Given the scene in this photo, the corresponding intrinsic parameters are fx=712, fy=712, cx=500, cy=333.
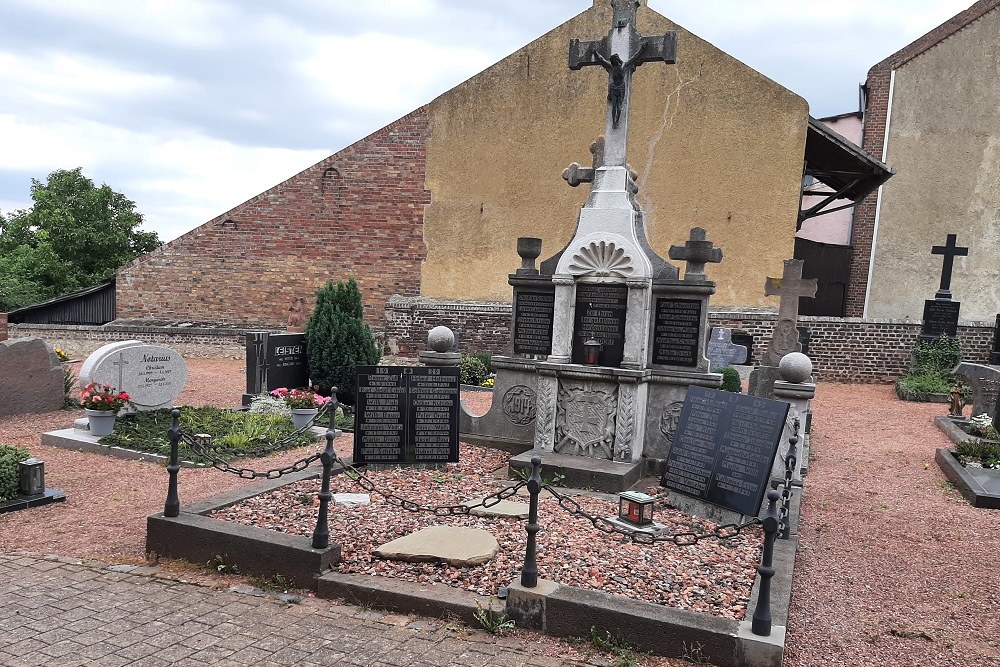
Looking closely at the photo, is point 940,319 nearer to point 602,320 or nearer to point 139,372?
point 602,320

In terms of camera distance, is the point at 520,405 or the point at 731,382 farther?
the point at 731,382

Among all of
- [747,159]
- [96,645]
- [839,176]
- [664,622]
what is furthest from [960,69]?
[96,645]

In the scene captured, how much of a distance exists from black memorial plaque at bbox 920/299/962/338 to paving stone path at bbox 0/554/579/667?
1597 centimetres

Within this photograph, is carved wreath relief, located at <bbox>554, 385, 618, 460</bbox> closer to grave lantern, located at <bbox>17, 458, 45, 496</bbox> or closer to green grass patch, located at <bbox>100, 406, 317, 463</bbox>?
green grass patch, located at <bbox>100, 406, 317, 463</bbox>

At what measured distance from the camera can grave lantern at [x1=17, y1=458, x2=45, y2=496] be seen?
249 inches

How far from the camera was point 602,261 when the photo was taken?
7.65m

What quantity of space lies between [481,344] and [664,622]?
47.2ft

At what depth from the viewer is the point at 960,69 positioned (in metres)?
20.3

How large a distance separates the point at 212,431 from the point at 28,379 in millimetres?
3607

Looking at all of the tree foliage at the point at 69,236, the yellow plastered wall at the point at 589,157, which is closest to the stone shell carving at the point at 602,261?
the yellow plastered wall at the point at 589,157

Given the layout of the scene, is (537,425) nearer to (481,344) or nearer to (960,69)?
(481,344)

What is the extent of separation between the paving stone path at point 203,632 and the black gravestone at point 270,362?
658 centimetres

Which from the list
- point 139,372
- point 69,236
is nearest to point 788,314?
point 139,372

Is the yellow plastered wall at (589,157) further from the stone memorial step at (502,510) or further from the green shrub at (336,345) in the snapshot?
the stone memorial step at (502,510)
